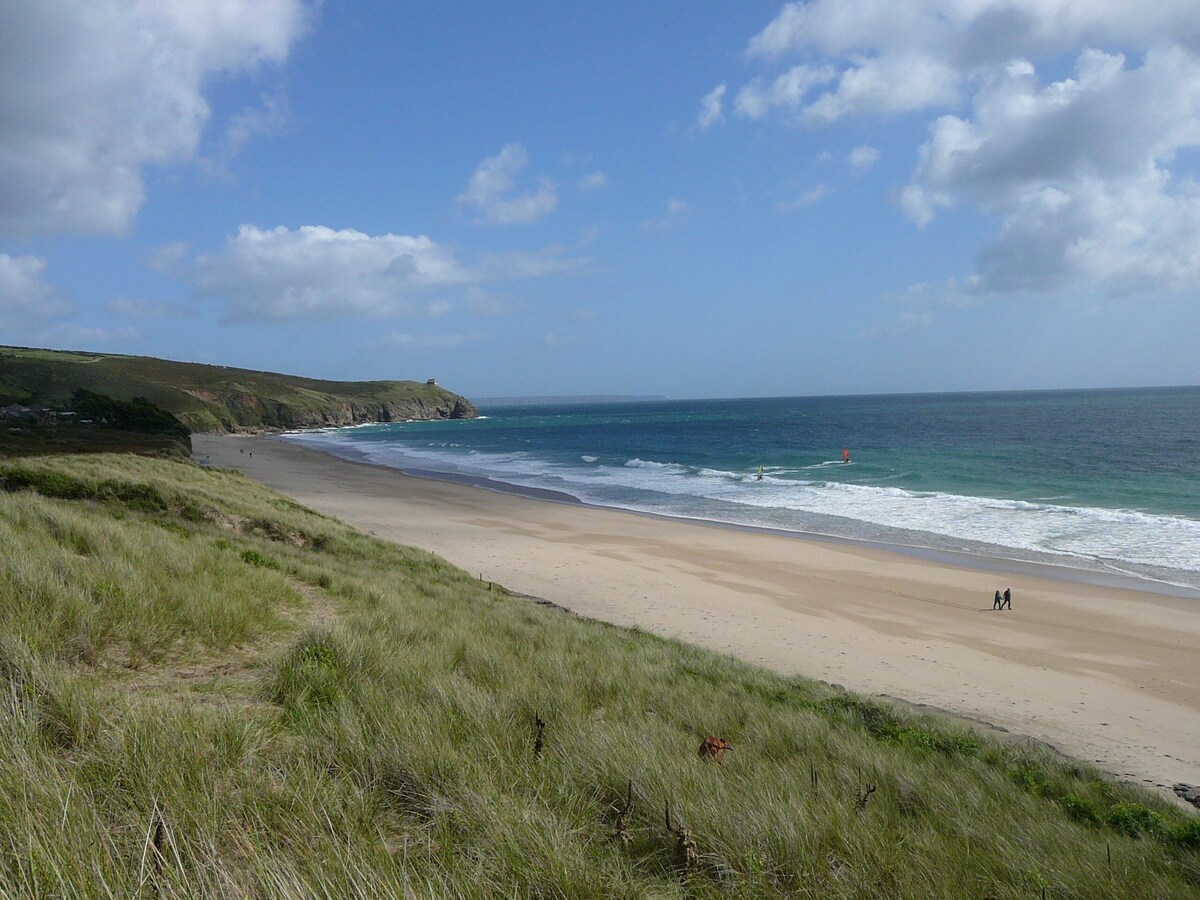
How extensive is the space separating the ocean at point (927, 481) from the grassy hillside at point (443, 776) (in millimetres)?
20888

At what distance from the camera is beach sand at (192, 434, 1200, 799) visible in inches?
464

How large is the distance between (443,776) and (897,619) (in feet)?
53.8

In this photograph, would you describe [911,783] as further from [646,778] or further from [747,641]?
[747,641]

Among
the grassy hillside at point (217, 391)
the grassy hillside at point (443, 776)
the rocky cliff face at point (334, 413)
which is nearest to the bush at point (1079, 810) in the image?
the grassy hillside at point (443, 776)

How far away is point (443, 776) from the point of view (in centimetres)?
371

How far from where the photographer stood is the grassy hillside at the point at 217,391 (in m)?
80.9

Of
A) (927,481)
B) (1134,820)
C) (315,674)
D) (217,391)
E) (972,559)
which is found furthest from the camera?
(217,391)

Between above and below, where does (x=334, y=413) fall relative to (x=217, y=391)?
below

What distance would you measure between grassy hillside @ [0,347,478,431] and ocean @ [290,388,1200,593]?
97.2ft

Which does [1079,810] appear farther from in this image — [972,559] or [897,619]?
[972,559]

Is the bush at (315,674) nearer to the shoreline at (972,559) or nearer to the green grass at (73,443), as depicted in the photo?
the shoreline at (972,559)

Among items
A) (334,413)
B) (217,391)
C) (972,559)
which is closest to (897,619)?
(972,559)

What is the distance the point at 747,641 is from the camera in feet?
51.2

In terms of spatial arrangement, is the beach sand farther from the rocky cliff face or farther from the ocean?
the rocky cliff face
